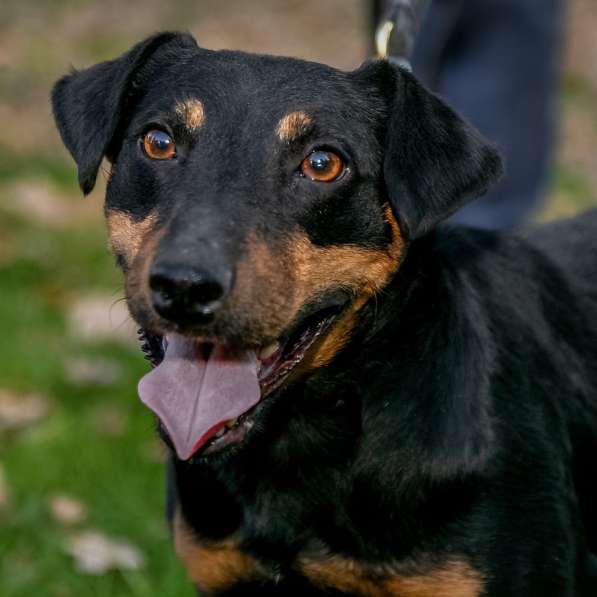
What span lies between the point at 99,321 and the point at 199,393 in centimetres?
349

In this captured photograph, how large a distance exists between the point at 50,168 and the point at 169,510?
5304 mm

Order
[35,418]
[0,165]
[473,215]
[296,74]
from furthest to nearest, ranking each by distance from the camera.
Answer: [0,165]
[473,215]
[35,418]
[296,74]

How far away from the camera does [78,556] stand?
16.2ft

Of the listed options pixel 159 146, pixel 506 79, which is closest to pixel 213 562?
pixel 159 146

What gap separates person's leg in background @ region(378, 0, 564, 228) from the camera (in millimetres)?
6809

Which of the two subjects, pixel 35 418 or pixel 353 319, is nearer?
pixel 353 319

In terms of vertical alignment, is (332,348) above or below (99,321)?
above

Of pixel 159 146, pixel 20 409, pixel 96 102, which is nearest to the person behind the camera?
pixel 159 146

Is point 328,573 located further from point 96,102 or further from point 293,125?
point 96,102

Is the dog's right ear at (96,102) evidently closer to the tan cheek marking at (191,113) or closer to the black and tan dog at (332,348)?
the black and tan dog at (332,348)

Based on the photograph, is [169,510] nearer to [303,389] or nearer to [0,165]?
[303,389]

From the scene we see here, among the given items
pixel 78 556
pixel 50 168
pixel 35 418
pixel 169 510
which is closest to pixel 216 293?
pixel 169 510

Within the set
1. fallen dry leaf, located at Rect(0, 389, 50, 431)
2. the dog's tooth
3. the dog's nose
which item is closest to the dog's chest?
the dog's tooth

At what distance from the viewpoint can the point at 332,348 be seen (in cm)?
386
